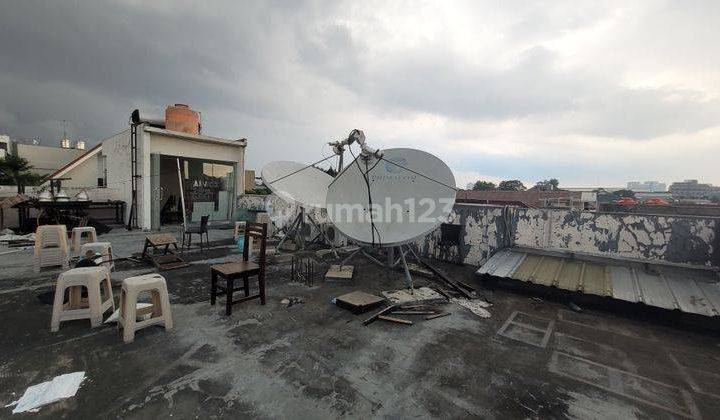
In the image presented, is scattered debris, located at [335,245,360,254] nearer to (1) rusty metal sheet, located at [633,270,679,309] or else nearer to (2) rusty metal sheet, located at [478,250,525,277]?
(2) rusty metal sheet, located at [478,250,525,277]

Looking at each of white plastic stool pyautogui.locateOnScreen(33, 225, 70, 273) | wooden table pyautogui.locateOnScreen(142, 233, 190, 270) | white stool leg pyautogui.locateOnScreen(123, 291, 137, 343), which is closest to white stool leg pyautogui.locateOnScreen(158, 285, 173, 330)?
white stool leg pyautogui.locateOnScreen(123, 291, 137, 343)

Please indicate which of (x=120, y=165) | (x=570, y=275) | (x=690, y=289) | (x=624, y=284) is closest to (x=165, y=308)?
(x=570, y=275)

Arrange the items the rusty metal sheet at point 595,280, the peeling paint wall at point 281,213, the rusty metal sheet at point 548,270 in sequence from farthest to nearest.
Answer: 1. the peeling paint wall at point 281,213
2. the rusty metal sheet at point 548,270
3. the rusty metal sheet at point 595,280

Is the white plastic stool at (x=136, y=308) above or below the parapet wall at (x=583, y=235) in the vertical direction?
below

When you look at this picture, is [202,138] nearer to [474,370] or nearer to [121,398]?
[121,398]

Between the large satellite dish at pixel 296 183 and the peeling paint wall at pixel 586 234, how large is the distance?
455cm

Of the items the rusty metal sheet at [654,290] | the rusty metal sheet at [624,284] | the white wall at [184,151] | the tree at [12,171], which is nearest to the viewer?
the rusty metal sheet at [654,290]

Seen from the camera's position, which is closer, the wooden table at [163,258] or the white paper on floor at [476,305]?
the white paper on floor at [476,305]

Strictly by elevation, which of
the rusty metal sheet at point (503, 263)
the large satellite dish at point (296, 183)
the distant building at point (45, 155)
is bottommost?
the rusty metal sheet at point (503, 263)

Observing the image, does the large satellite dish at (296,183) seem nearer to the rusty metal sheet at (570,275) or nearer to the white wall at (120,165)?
the rusty metal sheet at (570,275)

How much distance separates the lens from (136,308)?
4.38m

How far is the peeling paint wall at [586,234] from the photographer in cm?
581

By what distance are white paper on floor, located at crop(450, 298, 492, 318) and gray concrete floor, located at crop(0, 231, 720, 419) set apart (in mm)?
194

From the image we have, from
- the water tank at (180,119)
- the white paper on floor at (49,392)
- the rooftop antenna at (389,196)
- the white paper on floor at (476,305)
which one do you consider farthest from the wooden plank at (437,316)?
the water tank at (180,119)
